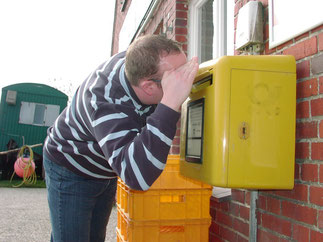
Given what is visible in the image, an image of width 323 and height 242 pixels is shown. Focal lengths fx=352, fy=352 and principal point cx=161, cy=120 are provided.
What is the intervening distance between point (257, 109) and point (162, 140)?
0.47m

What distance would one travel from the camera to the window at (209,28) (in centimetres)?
327

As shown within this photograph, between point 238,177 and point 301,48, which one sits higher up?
point 301,48

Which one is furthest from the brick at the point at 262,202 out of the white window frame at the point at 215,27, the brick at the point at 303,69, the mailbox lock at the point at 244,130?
the white window frame at the point at 215,27

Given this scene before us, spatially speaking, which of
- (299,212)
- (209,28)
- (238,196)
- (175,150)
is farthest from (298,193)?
(209,28)

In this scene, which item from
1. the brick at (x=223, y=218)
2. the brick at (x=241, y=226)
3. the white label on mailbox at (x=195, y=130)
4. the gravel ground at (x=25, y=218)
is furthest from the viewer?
the gravel ground at (x=25, y=218)

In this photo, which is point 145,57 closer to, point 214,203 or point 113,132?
point 113,132

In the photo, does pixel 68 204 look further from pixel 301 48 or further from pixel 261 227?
pixel 301 48

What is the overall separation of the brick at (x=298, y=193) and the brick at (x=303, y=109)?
13.4 inches

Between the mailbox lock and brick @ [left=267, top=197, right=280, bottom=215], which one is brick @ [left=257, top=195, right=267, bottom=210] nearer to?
brick @ [left=267, top=197, right=280, bottom=215]

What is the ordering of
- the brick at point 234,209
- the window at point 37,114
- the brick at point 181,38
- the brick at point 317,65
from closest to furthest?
the brick at point 317,65, the brick at point 234,209, the brick at point 181,38, the window at point 37,114

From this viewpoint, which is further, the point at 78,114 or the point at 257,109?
the point at 78,114

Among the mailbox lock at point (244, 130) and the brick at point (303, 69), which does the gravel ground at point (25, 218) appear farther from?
the brick at point (303, 69)

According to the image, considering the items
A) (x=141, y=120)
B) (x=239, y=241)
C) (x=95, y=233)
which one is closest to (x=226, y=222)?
(x=239, y=241)

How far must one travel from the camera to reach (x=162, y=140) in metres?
1.51
